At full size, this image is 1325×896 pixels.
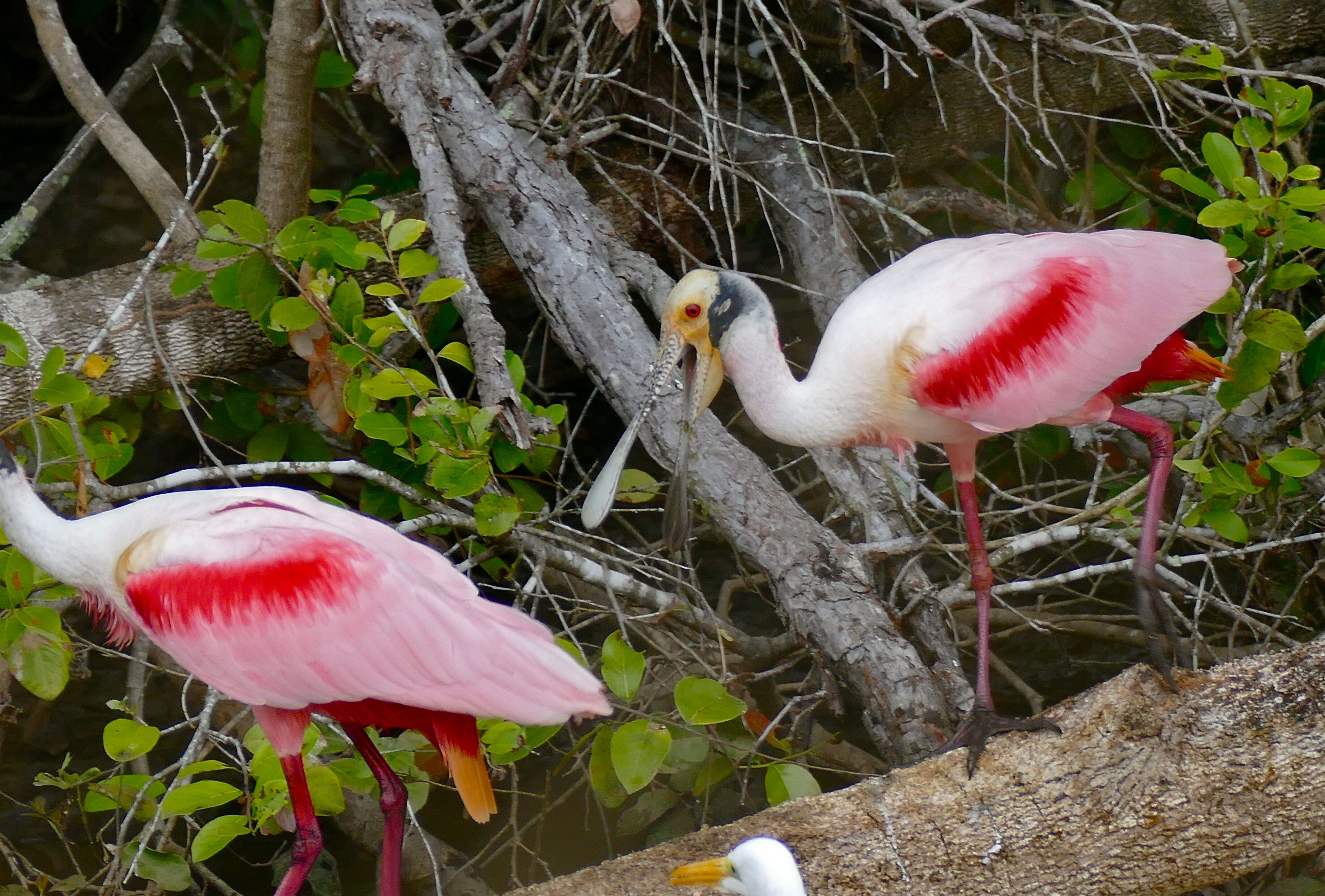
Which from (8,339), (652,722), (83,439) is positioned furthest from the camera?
(83,439)

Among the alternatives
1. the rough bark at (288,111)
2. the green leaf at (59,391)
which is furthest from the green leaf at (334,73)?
the green leaf at (59,391)

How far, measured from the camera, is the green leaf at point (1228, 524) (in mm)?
2781

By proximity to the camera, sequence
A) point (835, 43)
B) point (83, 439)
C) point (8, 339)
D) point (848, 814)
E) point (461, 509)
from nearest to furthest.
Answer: point (848, 814)
point (8, 339)
point (83, 439)
point (461, 509)
point (835, 43)

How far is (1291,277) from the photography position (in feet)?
8.93

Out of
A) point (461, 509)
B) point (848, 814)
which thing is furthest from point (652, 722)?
point (461, 509)

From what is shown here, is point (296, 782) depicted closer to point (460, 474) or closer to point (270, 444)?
point (460, 474)

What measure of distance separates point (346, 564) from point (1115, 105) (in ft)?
10.2

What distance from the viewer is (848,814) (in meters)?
2.36

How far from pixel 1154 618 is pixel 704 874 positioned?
47.0 inches

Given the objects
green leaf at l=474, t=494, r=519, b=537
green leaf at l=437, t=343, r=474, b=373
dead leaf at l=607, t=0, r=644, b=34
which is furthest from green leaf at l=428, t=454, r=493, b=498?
dead leaf at l=607, t=0, r=644, b=34

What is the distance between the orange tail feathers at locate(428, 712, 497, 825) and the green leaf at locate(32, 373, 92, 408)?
1.03 meters

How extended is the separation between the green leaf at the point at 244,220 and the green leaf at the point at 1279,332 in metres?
2.26

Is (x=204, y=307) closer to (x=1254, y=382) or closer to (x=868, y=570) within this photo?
(x=868, y=570)

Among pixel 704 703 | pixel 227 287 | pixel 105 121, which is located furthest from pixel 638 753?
pixel 105 121
